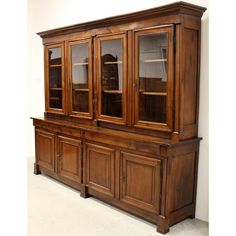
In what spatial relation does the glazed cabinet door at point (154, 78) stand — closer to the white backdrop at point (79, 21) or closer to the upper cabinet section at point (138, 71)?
the upper cabinet section at point (138, 71)

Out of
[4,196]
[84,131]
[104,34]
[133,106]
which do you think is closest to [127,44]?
[104,34]

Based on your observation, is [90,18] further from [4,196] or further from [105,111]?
[4,196]

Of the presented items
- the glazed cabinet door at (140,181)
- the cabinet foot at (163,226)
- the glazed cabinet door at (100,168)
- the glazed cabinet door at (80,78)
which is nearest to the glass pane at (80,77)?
the glazed cabinet door at (80,78)

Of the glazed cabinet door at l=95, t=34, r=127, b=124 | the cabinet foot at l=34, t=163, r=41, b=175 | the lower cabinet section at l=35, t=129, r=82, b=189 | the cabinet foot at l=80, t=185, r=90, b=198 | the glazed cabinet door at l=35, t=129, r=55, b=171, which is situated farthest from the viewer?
the cabinet foot at l=34, t=163, r=41, b=175

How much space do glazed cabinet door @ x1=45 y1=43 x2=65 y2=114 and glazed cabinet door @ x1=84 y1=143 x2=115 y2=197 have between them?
3.15 ft

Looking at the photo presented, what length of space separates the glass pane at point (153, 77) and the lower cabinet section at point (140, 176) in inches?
14.9

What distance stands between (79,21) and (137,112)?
6.88ft

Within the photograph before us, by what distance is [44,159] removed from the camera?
4512mm

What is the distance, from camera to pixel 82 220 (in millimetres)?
3133

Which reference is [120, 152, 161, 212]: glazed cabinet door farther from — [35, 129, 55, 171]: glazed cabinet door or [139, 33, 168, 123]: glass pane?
[35, 129, 55, 171]: glazed cabinet door

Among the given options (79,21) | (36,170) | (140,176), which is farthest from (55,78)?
(140,176)

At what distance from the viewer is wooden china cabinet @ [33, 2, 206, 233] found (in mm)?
2846

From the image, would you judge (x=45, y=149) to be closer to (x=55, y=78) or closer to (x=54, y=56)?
(x=55, y=78)

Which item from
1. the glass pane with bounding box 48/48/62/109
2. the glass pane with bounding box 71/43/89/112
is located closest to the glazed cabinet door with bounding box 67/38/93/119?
the glass pane with bounding box 71/43/89/112
